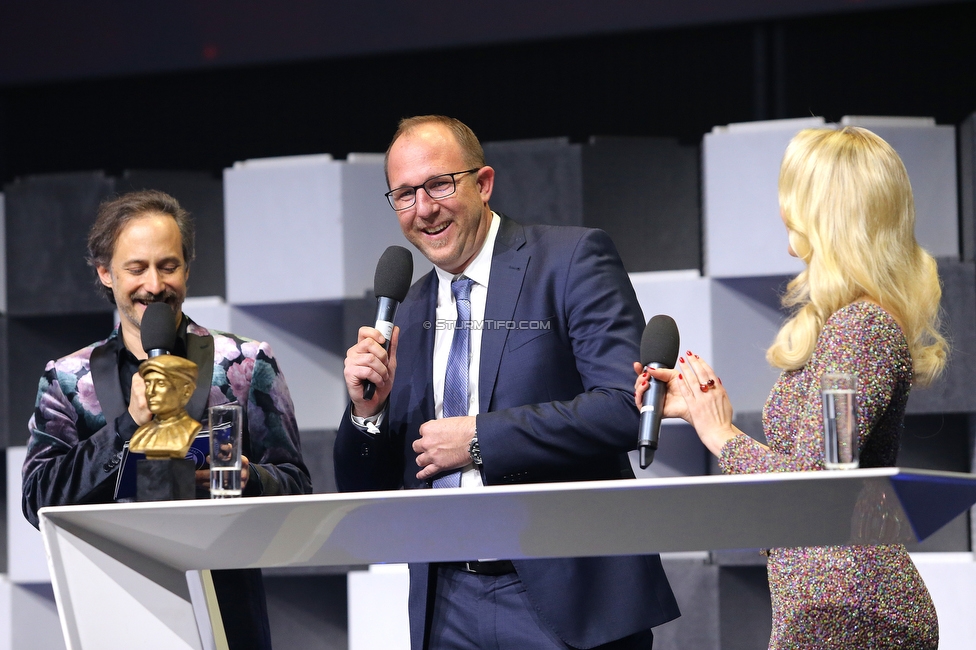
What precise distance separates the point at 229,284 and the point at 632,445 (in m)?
2.44

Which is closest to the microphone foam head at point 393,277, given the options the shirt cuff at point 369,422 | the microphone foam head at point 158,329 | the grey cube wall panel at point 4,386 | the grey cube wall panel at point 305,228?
the shirt cuff at point 369,422

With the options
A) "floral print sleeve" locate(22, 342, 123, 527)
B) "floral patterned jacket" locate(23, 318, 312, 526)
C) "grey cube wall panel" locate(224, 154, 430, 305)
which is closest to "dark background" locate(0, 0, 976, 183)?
"grey cube wall panel" locate(224, 154, 430, 305)

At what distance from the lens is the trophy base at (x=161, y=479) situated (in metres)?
1.68

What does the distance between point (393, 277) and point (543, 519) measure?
0.78 m

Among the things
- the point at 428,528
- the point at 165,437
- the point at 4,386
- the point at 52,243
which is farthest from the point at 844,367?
the point at 4,386

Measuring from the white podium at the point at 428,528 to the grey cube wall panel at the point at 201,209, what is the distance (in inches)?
111

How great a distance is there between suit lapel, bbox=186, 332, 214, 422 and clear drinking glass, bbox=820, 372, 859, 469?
134 centimetres

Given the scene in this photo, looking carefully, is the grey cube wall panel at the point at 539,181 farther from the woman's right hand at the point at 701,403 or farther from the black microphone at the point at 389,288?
the woman's right hand at the point at 701,403

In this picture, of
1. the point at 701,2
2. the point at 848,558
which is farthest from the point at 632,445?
the point at 701,2

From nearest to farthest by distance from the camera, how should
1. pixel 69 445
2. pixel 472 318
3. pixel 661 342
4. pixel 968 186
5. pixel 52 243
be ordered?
1. pixel 661 342
2. pixel 472 318
3. pixel 69 445
4. pixel 968 186
5. pixel 52 243

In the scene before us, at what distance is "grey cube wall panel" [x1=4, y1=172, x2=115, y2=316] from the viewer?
4.30m

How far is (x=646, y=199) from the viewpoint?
4.03m

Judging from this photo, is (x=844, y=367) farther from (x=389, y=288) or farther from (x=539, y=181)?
(x=539, y=181)

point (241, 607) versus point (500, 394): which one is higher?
point (500, 394)
